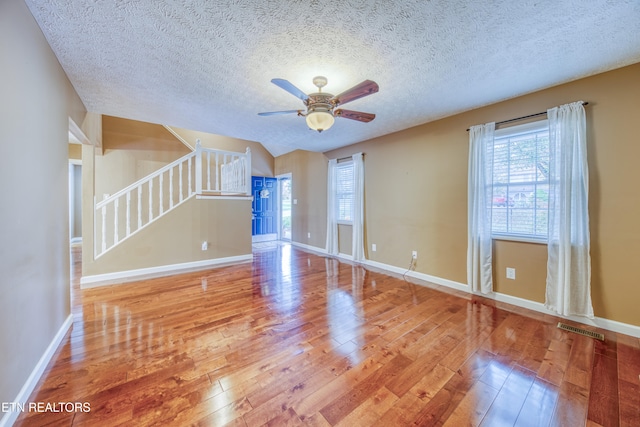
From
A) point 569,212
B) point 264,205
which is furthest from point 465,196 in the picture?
point 264,205

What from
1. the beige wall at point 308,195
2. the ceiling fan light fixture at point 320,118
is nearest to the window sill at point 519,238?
the ceiling fan light fixture at point 320,118

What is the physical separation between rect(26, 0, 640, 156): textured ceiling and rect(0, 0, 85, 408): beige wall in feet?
0.97

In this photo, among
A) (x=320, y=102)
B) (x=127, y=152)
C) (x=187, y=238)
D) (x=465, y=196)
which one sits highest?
(x=127, y=152)

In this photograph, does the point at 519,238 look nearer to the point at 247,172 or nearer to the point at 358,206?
the point at 358,206

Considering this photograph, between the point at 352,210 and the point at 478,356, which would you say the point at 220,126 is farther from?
the point at 478,356

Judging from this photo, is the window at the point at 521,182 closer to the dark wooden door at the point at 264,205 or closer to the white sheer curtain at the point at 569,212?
the white sheer curtain at the point at 569,212

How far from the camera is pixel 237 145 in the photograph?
6543 millimetres

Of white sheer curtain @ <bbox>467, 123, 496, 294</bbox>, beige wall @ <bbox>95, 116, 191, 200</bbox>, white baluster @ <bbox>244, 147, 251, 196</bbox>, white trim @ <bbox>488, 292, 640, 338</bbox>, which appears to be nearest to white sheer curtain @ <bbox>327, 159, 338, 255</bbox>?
white baluster @ <bbox>244, 147, 251, 196</bbox>

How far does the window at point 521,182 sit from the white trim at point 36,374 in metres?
4.29

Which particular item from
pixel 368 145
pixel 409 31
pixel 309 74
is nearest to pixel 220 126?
pixel 309 74

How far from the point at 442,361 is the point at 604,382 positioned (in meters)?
1.00

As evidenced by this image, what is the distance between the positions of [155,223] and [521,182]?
5255 mm

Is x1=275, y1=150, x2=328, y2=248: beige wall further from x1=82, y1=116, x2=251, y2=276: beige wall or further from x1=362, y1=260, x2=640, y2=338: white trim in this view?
x1=362, y1=260, x2=640, y2=338: white trim

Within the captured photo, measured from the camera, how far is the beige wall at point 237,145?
577cm
